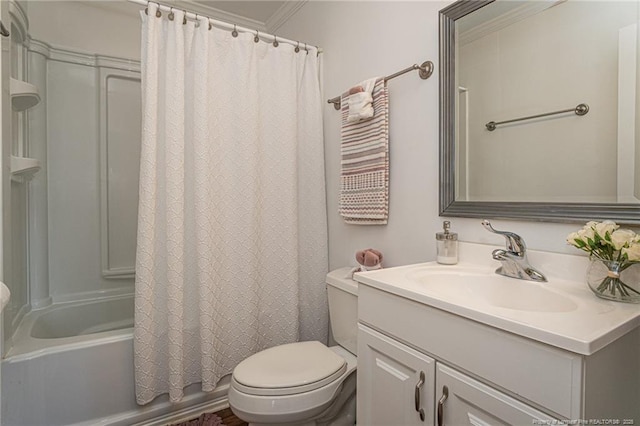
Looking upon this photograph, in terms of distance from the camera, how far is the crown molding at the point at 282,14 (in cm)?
219

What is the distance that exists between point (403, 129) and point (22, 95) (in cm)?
176

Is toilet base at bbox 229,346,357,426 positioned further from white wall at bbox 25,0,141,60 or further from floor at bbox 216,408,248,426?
white wall at bbox 25,0,141,60

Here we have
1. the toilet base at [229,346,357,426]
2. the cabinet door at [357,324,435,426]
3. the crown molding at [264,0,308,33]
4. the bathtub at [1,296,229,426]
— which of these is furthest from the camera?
the crown molding at [264,0,308,33]

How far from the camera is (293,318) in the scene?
1.83m

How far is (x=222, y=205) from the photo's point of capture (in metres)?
1.64

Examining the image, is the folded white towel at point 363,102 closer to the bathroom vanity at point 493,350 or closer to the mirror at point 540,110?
the mirror at point 540,110

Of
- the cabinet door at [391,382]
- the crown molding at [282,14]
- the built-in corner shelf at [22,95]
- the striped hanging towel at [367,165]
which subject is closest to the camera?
the cabinet door at [391,382]

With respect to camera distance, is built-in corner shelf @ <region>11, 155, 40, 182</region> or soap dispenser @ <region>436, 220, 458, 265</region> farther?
built-in corner shelf @ <region>11, 155, 40, 182</region>

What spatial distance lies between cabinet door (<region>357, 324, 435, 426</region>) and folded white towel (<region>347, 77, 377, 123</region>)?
975 millimetres

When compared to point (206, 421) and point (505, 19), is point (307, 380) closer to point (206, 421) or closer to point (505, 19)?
point (206, 421)

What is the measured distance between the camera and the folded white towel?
1.53 metres

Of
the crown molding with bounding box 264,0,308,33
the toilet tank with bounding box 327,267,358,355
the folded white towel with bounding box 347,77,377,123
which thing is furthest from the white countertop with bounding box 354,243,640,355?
the crown molding with bounding box 264,0,308,33

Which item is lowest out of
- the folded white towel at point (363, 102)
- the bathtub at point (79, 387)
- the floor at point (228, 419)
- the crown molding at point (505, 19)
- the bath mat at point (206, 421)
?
the floor at point (228, 419)

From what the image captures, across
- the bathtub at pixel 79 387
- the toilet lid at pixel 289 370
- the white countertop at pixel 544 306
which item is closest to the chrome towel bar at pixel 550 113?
the white countertop at pixel 544 306
